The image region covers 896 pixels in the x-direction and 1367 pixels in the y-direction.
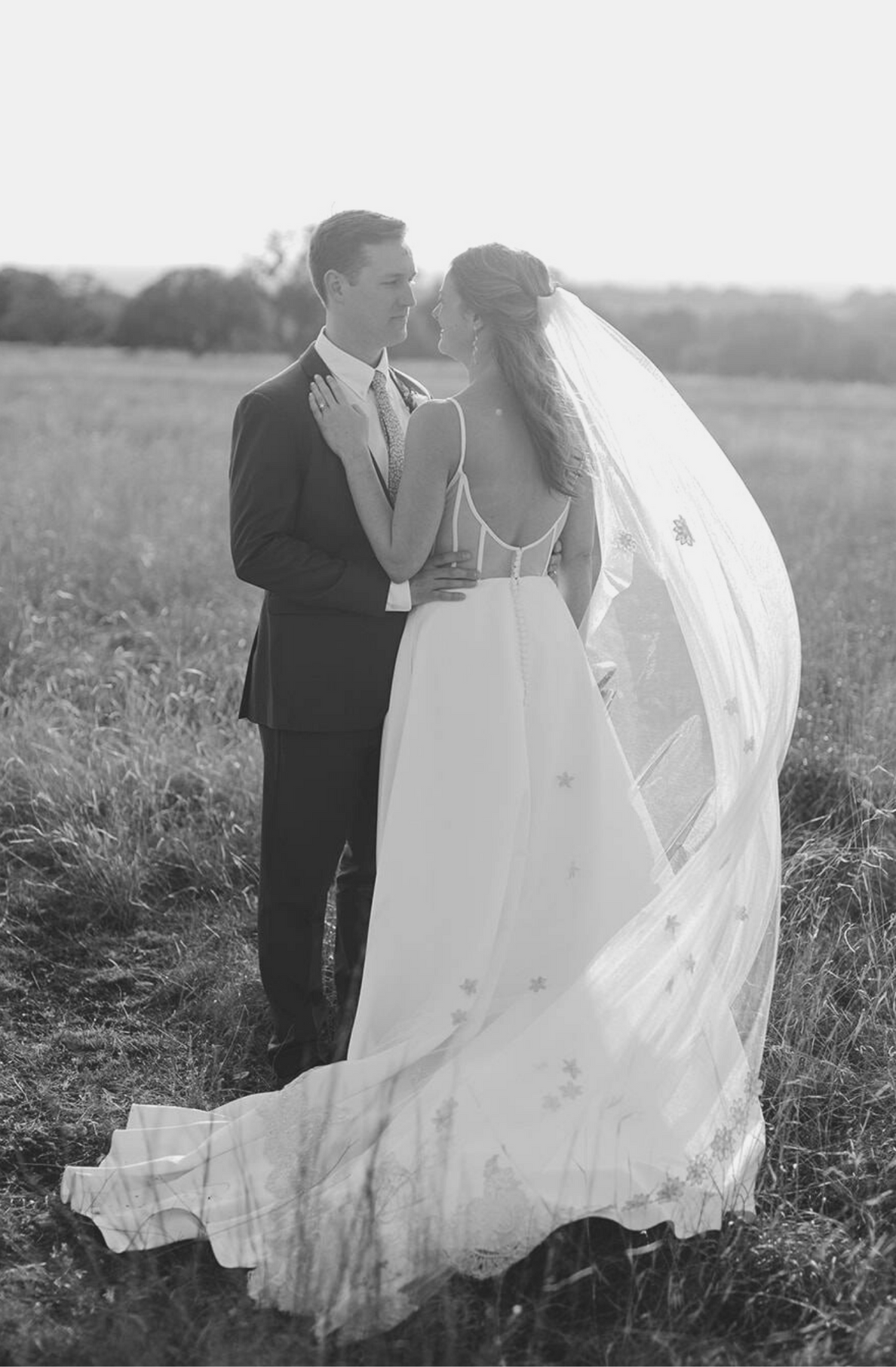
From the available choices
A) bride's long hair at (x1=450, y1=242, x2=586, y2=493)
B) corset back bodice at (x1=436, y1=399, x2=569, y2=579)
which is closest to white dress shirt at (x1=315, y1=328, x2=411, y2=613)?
corset back bodice at (x1=436, y1=399, x2=569, y2=579)

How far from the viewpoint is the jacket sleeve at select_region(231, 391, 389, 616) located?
11.2ft

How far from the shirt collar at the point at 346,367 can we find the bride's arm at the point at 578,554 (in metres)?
0.62

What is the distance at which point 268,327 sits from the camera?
48.7m

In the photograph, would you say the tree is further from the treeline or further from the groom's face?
the groom's face

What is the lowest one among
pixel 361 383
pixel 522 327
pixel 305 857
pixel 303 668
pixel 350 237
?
pixel 305 857

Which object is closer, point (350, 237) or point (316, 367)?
point (350, 237)

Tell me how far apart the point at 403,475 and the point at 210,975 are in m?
1.96

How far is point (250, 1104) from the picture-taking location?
3.38 meters

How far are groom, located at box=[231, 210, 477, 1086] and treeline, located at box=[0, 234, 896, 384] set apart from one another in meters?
43.0

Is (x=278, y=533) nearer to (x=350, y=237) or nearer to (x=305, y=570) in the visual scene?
(x=305, y=570)

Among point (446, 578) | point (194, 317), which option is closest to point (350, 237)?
point (446, 578)

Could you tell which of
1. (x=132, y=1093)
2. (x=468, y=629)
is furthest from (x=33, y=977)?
(x=468, y=629)

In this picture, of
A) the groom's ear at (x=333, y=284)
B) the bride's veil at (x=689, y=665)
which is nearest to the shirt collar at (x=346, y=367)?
the groom's ear at (x=333, y=284)

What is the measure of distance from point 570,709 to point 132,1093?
5.34ft
